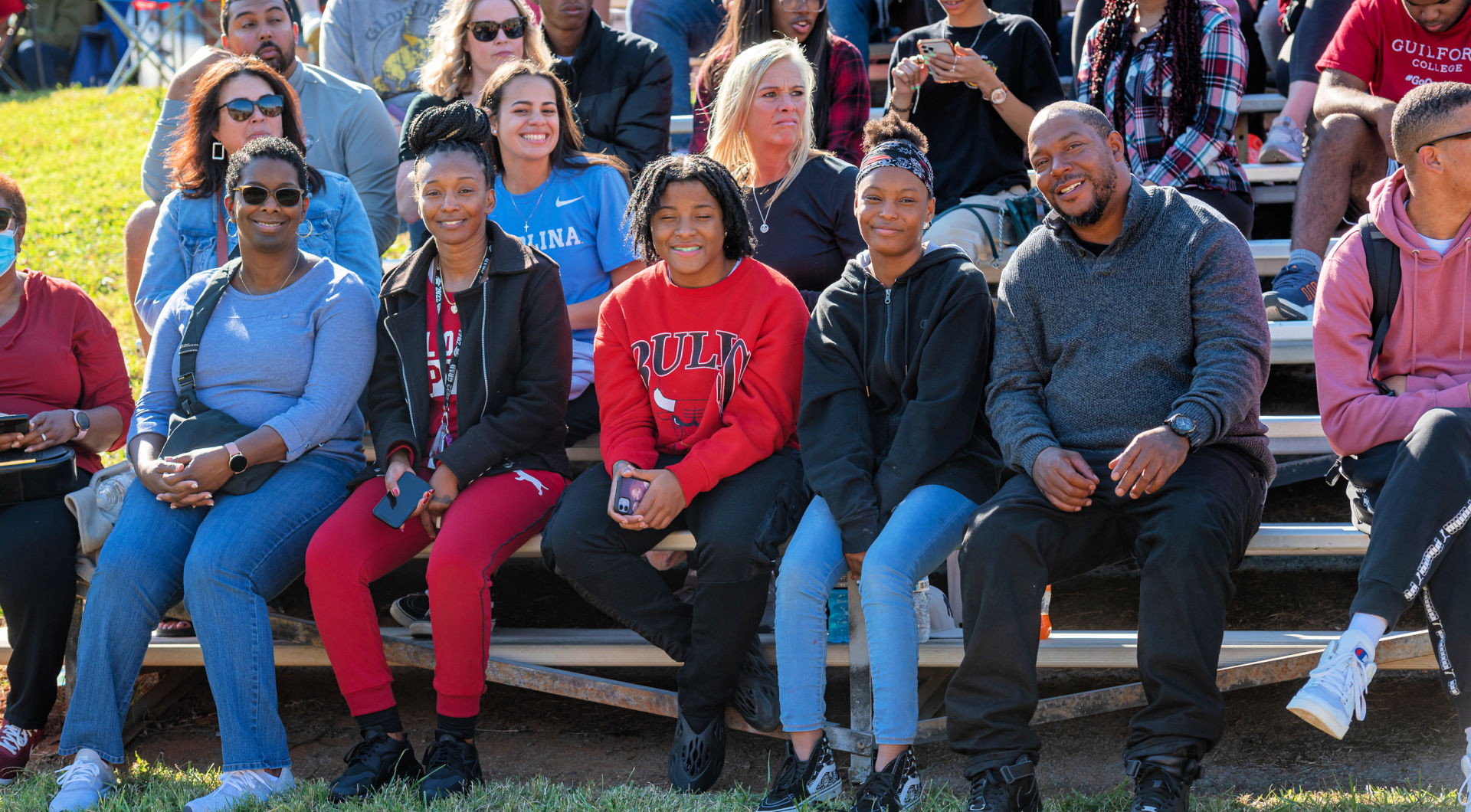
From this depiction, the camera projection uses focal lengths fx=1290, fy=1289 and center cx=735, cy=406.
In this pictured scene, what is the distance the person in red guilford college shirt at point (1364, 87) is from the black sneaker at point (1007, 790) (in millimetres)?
2343

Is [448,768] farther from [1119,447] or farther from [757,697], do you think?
[1119,447]

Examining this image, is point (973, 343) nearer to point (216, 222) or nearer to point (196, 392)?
point (196, 392)

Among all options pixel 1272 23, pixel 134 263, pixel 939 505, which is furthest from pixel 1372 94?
pixel 134 263

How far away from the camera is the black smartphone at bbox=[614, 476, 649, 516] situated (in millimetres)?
3572

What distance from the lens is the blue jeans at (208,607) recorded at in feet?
11.6

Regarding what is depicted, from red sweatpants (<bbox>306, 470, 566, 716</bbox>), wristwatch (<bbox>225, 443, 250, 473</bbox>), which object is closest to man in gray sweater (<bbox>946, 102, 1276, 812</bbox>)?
red sweatpants (<bbox>306, 470, 566, 716</bbox>)

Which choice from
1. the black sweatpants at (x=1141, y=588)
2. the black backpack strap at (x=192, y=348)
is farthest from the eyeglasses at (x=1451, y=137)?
the black backpack strap at (x=192, y=348)

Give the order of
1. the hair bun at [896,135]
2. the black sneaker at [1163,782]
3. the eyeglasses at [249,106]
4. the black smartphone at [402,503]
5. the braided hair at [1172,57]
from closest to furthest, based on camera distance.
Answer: the black sneaker at [1163,782] → the black smartphone at [402,503] → the hair bun at [896,135] → the eyeglasses at [249,106] → the braided hair at [1172,57]

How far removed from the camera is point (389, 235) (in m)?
5.35

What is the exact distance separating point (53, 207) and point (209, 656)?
614cm

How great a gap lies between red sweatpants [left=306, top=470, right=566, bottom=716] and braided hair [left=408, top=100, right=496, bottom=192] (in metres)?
1.05

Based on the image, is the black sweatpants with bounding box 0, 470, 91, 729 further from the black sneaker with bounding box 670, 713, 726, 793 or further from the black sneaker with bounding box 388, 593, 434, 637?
the black sneaker with bounding box 670, 713, 726, 793

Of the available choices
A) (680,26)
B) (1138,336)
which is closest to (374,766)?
(1138,336)

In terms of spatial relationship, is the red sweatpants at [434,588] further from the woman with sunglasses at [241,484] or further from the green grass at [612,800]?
the green grass at [612,800]
